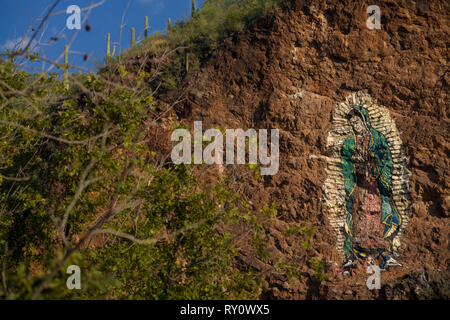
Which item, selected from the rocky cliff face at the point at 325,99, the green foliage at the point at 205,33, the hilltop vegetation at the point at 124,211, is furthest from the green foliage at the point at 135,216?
the green foliage at the point at 205,33

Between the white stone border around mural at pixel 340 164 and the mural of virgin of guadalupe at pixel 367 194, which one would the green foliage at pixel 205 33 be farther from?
the mural of virgin of guadalupe at pixel 367 194

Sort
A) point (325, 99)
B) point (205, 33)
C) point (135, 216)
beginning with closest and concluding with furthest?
point (135, 216) → point (325, 99) → point (205, 33)

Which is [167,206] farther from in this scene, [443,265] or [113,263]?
[443,265]

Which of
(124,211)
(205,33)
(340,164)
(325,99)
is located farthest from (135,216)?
(205,33)

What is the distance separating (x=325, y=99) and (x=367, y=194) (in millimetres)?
2622

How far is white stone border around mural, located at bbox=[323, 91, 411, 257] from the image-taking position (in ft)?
35.6

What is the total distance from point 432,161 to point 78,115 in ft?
25.4

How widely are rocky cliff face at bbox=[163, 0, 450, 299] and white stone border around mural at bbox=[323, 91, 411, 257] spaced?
13 cm

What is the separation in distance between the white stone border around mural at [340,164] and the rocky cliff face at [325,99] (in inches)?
5.1

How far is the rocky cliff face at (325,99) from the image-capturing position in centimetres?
1051

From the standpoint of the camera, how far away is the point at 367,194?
1110cm

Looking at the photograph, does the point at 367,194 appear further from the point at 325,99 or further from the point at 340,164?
the point at 325,99

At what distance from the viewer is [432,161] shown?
1089cm

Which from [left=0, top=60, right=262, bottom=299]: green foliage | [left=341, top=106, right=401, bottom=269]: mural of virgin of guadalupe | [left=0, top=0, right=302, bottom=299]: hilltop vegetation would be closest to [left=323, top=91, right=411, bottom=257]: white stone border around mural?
[left=341, top=106, right=401, bottom=269]: mural of virgin of guadalupe
